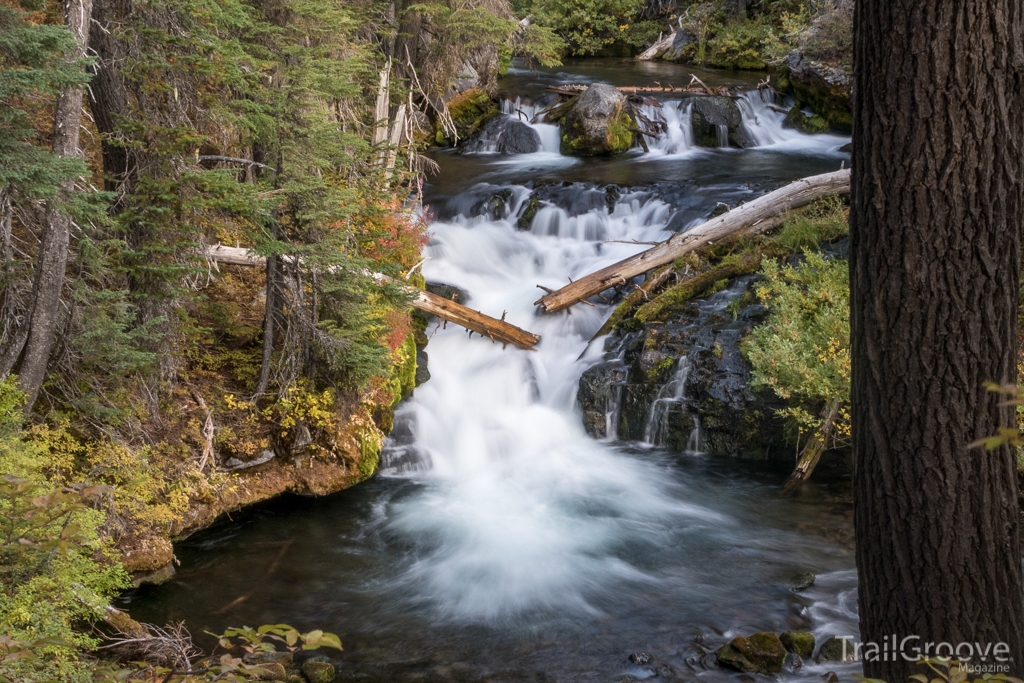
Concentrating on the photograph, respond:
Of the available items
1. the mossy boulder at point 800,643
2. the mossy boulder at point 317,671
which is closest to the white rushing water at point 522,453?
the mossy boulder at point 317,671

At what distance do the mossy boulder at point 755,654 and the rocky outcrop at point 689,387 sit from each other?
12.0ft

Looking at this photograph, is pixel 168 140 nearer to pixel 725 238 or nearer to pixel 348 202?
pixel 348 202

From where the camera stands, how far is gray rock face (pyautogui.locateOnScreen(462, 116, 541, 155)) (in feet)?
56.3

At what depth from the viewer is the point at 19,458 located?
5.25m

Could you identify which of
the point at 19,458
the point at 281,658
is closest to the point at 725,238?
the point at 281,658

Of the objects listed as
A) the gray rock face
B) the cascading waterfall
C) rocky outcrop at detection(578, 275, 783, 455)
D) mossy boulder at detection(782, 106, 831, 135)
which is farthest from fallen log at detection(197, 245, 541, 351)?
mossy boulder at detection(782, 106, 831, 135)

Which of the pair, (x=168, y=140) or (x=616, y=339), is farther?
(x=616, y=339)

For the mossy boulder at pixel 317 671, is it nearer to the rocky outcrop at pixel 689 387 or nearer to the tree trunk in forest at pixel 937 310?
the tree trunk in forest at pixel 937 310

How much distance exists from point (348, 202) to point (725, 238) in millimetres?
5981

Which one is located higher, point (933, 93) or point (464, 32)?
point (464, 32)

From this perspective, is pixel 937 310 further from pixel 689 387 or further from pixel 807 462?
pixel 689 387

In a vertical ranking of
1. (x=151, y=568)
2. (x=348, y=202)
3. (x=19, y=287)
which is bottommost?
(x=151, y=568)

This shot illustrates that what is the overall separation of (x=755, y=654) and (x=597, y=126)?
12.7 metres

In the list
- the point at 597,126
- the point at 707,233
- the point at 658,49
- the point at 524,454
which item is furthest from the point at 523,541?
the point at 658,49
